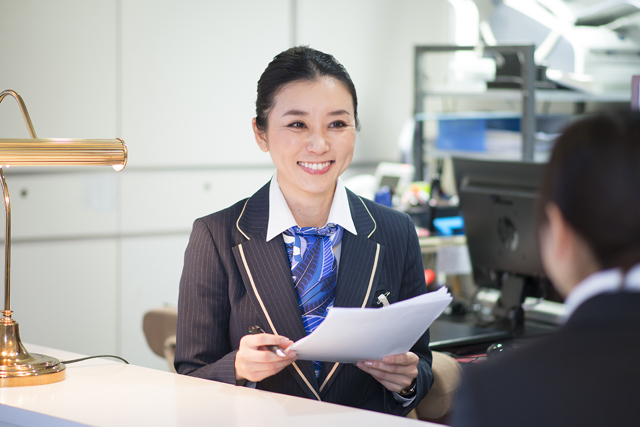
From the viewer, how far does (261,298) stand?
1.47 meters

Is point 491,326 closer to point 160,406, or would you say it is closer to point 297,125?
point 297,125

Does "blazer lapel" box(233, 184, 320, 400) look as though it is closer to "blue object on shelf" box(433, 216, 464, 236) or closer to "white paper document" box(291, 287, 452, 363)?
"white paper document" box(291, 287, 452, 363)

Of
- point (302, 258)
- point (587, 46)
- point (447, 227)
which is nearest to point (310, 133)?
point (302, 258)

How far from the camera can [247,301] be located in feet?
4.90

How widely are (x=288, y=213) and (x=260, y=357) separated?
396mm

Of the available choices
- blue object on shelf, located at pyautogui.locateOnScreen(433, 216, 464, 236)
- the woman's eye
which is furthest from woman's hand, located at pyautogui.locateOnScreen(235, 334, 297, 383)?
blue object on shelf, located at pyautogui.locateOnScreen(433, 216, 464, 236)

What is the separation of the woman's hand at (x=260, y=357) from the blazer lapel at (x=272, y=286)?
5.6 inches

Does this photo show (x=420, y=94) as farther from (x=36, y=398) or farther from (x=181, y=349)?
(x=36, y=398)

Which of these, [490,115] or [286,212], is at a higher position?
[490,115]

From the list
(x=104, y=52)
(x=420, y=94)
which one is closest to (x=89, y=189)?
(x=104, y=52)

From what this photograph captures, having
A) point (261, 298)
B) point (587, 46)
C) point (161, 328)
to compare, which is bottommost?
point (161, 328)

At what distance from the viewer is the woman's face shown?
1.54 metres

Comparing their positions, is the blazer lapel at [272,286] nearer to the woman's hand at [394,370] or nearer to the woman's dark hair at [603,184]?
the woman's hand at [394,370]

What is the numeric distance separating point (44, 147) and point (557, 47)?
2.81 m
